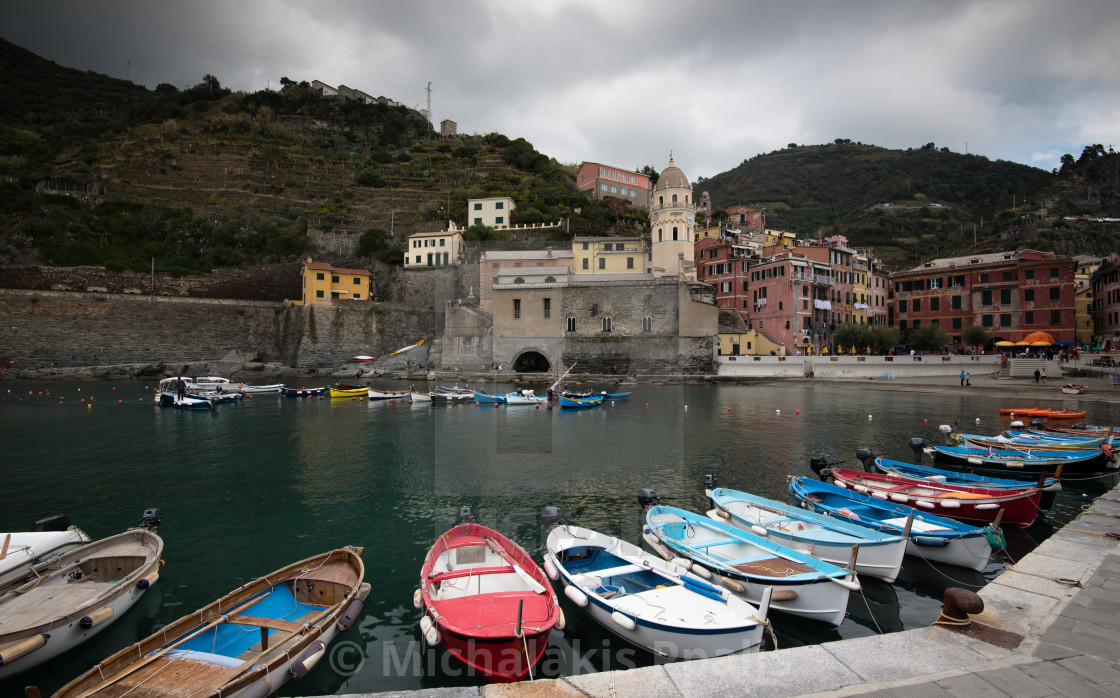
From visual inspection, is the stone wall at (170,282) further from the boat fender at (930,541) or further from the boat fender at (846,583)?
the boat fender at (846,583)

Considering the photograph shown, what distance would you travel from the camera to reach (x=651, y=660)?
5.73m

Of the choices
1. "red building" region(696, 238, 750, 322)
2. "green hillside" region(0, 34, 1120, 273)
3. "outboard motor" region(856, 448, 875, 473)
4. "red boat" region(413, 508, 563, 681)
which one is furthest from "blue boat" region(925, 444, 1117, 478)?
"green hillside" region(0, 34, 1120, 273)

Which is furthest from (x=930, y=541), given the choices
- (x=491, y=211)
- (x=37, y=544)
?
(x=491, y=211)

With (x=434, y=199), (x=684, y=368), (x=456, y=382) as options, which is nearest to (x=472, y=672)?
→ (x=456, y=382)

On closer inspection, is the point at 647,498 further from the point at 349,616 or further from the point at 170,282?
the point at 170,282

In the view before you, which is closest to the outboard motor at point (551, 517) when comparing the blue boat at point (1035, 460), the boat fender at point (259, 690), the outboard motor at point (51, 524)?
the boat fender at point (259, 690)

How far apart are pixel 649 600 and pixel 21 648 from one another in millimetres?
6175

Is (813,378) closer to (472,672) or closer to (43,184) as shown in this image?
(472,672)

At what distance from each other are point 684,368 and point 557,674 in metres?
35.9

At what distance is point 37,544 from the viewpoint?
724cm

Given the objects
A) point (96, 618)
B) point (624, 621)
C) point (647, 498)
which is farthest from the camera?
point (647, 498)

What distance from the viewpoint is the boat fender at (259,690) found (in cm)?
451

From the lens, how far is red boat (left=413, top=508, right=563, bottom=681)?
200 inches

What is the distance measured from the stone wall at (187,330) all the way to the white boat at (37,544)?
3927 centimetres
